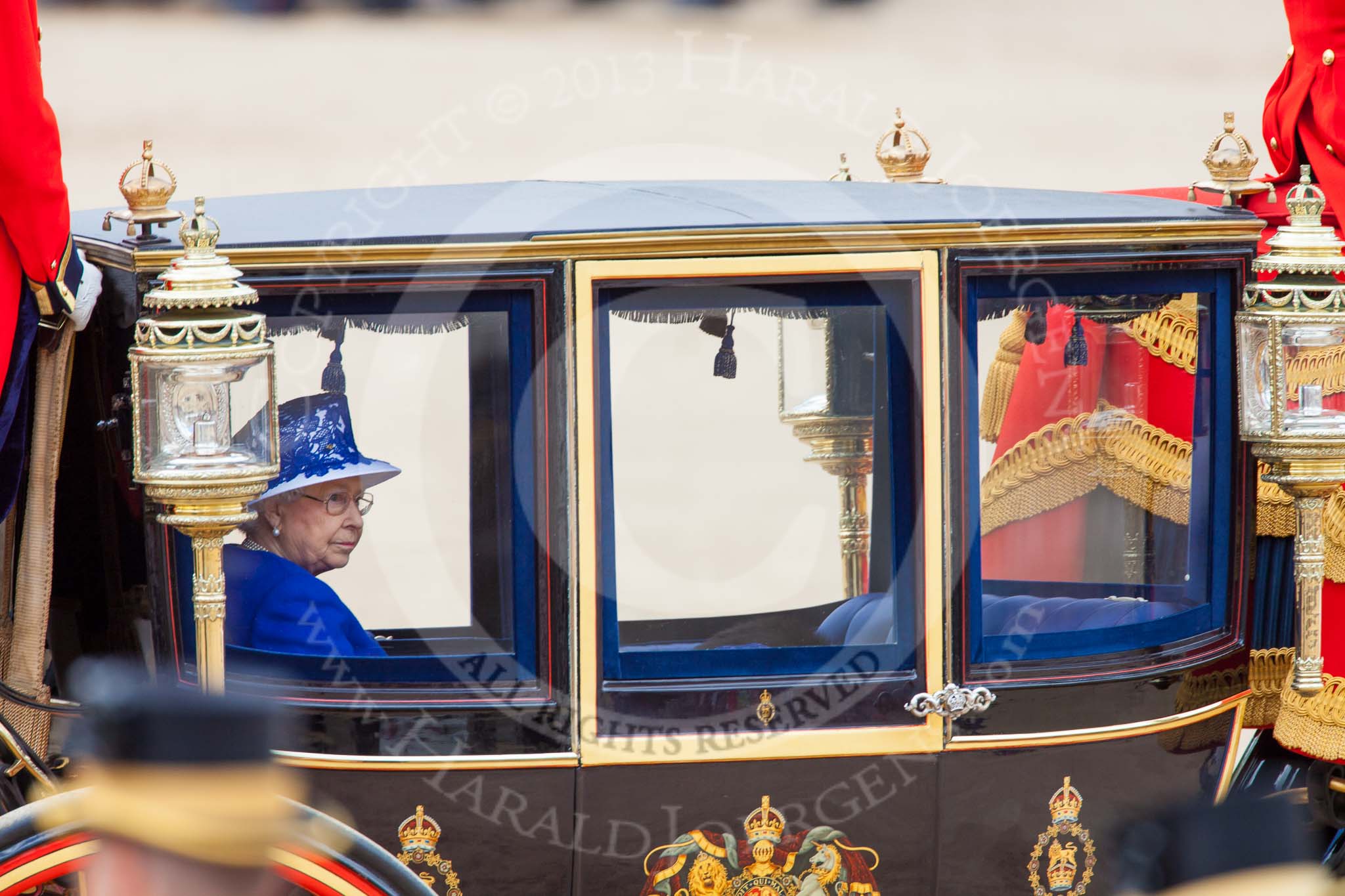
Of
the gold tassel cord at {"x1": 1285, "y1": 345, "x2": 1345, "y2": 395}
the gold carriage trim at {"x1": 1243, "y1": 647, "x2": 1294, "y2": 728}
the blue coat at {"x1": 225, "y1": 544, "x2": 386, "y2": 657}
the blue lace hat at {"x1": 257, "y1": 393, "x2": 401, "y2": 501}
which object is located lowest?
the gold carriage trim at {"x1": 1243, "y1": 647, "x2": 1294, "y2": 728}

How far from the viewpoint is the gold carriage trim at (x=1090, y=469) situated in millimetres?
3268

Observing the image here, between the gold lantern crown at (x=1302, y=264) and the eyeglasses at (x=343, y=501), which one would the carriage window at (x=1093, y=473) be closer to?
the gold lantern crown at (x=1302, y=264)

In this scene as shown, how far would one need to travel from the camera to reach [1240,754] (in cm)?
339

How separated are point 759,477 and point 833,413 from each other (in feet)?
0.73

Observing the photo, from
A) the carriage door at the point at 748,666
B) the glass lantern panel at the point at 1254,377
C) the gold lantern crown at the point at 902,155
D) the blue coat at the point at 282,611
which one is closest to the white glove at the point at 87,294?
the blue coat at the point at 282,611

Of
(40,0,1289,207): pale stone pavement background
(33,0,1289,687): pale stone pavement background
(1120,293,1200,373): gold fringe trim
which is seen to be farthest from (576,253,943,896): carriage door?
(40,0,1289,207): pale stone pavement background

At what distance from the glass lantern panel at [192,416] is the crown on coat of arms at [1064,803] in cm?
143

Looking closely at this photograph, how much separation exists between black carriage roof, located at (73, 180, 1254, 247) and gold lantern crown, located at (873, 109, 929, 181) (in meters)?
0.64

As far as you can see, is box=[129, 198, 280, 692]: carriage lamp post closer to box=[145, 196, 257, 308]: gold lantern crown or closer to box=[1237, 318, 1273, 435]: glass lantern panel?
box=[145, 196, 257, 308]: gold lantern crown

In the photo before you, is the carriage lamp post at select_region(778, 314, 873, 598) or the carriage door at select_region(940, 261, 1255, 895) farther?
the carriage lamp post at select_region(778, 314, 873, 598)

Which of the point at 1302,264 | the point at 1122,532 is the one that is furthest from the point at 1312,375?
the point at 1122,532

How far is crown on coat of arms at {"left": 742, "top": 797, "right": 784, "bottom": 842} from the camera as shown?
2.92 metres

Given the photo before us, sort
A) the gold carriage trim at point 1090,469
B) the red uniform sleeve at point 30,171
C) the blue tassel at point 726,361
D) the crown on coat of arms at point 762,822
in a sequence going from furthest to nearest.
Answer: the gold carriage trim at point 1090,469 → the blue tassel at point 726,361 → the crown on coat of arms at point 762,822 → the red uniform sleeve at point 30,171

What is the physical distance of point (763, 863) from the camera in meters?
2.94
